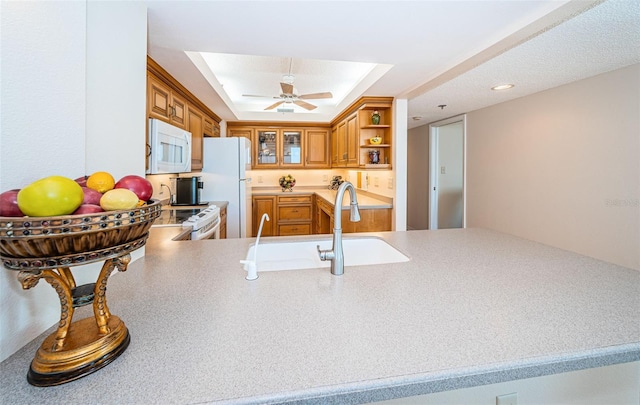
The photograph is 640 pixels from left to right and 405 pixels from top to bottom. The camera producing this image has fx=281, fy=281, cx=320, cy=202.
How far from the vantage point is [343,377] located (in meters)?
0.53

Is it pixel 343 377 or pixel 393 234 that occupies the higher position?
pixel 393 234

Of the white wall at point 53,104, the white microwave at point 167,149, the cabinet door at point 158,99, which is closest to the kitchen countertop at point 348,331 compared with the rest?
the white wall at point 53,104

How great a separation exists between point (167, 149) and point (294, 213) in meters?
2.85

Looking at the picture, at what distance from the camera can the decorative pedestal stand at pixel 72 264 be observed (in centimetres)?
48

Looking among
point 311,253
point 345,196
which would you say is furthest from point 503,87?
point 311,253

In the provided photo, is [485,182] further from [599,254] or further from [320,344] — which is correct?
[320,344]

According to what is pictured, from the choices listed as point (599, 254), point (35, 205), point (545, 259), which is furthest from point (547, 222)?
point (35, 205)

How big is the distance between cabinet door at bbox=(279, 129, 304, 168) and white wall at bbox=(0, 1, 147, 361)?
12.9 feet

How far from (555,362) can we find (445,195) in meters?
4.51

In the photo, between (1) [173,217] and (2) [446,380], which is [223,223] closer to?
(1) [173,217]

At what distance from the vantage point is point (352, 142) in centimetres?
372

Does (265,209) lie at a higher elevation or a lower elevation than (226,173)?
lower

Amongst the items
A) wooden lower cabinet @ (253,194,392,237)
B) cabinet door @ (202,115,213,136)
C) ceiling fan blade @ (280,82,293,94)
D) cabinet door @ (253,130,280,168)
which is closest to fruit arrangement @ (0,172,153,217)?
A: ceiling fan blade @ (280,82,293,94)

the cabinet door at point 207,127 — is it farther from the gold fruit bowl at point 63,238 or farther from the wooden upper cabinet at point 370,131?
the gold fruit bowl at point 63,238
